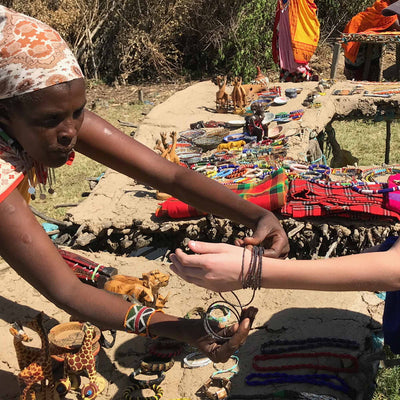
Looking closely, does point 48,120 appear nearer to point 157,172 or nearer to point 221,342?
point 157,172

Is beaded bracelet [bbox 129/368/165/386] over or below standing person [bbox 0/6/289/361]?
below

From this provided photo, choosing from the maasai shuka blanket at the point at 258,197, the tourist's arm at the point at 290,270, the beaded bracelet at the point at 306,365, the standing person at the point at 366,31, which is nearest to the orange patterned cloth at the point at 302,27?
the standing person at the point at 366,31

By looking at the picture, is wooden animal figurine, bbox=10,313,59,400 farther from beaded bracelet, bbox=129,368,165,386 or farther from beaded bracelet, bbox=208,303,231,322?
beaded bracelet, bbox=208,303,231,322

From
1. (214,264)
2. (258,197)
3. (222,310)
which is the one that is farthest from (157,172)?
(258,197)

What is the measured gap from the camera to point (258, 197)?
5.12 m

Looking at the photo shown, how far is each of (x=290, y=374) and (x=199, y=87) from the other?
29.9 feet

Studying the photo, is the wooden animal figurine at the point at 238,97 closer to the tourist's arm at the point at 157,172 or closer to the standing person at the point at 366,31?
the standing person at the point at 366,31

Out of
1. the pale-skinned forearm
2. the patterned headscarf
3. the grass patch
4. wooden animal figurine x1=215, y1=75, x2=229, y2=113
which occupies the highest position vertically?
the patterned headscarf

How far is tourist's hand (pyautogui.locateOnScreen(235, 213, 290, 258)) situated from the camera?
2094 mm

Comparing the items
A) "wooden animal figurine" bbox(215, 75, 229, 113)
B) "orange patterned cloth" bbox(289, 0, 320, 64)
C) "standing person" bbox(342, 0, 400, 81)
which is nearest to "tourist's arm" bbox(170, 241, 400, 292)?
"wooden animal figurine" bbox(215, 75, 229, 113)

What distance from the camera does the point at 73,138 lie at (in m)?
2.00

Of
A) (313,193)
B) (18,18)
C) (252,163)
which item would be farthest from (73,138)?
(252,163)

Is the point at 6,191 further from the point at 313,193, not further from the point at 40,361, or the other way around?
the point at 313,193

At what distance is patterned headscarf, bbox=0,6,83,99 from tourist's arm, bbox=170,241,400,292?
2.57ft
